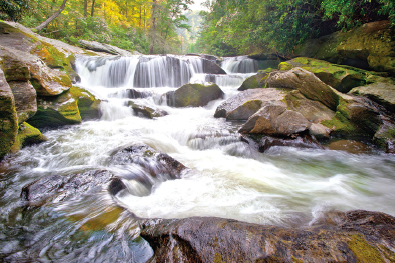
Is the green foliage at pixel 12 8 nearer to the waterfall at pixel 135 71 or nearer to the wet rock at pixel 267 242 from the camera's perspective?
the waterfall at pixel 135 71

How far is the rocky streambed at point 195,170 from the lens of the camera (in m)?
1.54

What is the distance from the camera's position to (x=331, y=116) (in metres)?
6.45

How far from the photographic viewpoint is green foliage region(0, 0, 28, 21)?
23.4ft

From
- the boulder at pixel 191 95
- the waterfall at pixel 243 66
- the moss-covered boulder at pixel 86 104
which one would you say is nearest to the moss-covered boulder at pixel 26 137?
the moss-covered boulder at pixel 86 104

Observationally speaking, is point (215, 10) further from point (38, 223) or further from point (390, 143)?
point (38, 223)

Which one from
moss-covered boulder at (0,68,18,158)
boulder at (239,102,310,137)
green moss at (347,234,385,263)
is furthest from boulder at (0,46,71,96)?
green moss at (347,234,385,263)

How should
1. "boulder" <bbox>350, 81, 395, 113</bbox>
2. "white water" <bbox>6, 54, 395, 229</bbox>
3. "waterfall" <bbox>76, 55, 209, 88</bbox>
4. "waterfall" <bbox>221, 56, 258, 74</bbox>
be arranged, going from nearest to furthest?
"white water" <bbox>6, 54, 395, 229</bbox> → "boulder" <bbox>350, 81, 395, 113</bbox> → "waterfall" <bbox>76, 55, 209, 88</bbox> → "waterfall" <bbox>221, 56, 258, 74</bbox>

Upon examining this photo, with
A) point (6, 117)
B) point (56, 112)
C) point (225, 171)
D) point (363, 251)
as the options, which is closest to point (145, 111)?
point (56, 112)

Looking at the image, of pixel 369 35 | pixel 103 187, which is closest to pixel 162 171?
pixel 103 187

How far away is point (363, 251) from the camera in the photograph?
1245 mm

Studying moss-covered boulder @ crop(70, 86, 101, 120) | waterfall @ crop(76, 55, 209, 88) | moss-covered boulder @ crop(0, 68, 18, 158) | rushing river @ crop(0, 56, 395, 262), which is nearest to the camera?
rushing river @ crop(0, 56, 395, 262)

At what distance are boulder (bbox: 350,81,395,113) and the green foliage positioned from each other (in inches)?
541

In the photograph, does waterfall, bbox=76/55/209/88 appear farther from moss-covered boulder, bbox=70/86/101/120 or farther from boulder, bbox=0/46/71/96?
boulder, bbox=0/46/71/96

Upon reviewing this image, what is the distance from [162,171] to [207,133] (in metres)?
2.63
